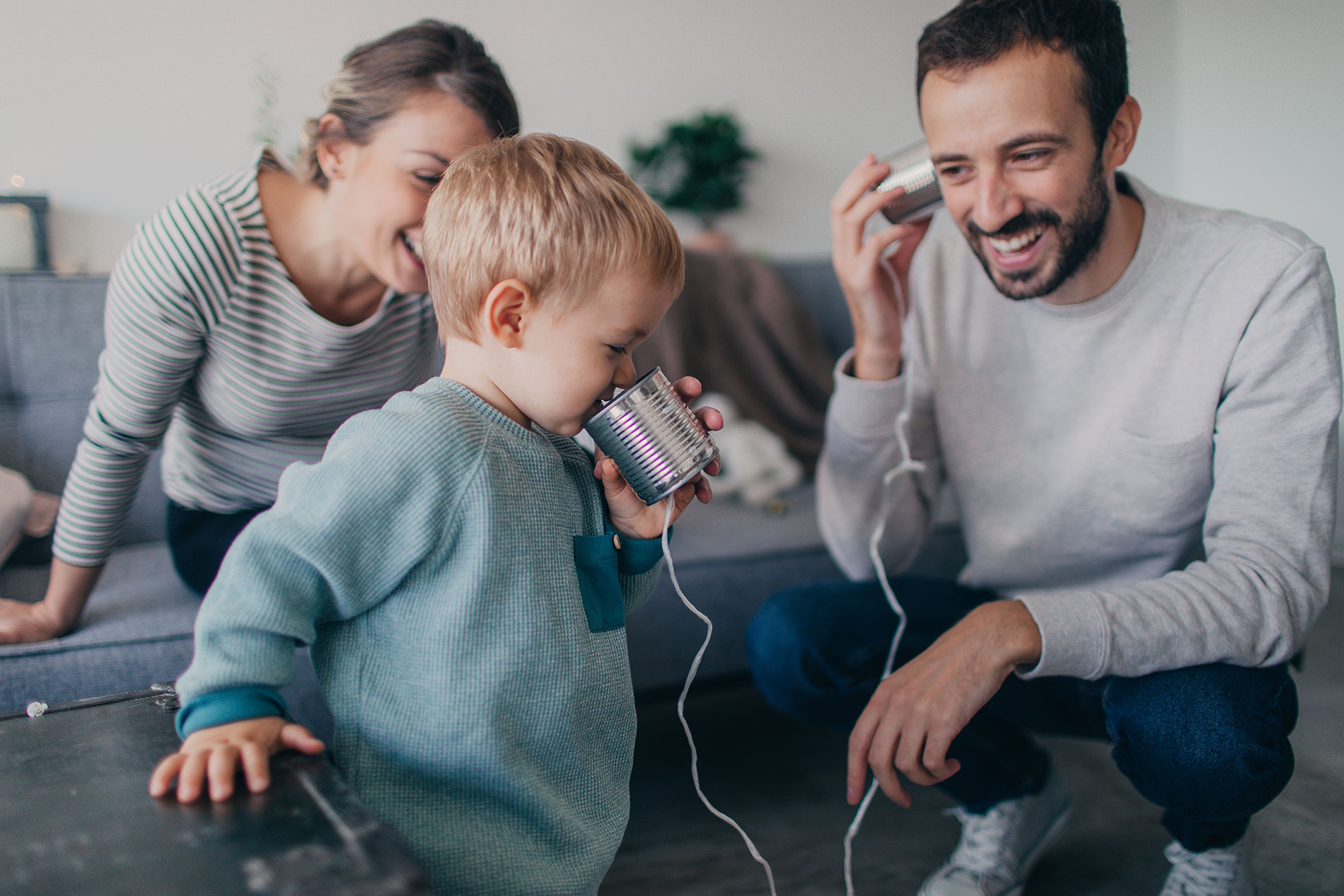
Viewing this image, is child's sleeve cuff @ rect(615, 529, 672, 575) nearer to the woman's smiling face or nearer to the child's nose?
the child's nose

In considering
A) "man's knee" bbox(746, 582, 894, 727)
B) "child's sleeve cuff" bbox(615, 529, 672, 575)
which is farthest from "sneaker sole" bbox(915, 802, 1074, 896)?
"child's sleeve cuff" bbox(615, 529, 672, 575)

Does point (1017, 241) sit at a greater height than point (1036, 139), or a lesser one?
lesser

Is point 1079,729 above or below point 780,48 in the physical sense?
below

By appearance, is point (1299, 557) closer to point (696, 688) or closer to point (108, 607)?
point (696, 688)

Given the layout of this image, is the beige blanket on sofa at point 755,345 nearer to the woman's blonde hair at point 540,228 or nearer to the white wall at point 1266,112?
the white wall at point 1266,112

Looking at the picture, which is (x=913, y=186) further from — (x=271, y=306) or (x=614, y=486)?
(x=271, y=306)

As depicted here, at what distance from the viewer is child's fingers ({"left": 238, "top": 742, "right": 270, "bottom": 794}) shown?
1.81 ft

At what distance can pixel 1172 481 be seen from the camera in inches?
41.9

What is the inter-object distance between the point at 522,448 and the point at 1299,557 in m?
0.79

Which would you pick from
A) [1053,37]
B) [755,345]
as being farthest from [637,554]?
[755,345]

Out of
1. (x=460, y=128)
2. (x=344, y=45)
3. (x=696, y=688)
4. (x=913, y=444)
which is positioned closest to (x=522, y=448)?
(x=460, y=128)

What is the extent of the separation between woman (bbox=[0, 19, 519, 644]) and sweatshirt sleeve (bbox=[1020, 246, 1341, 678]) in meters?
0.82

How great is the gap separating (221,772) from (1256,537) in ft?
→ 3.13

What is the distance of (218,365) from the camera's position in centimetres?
109
